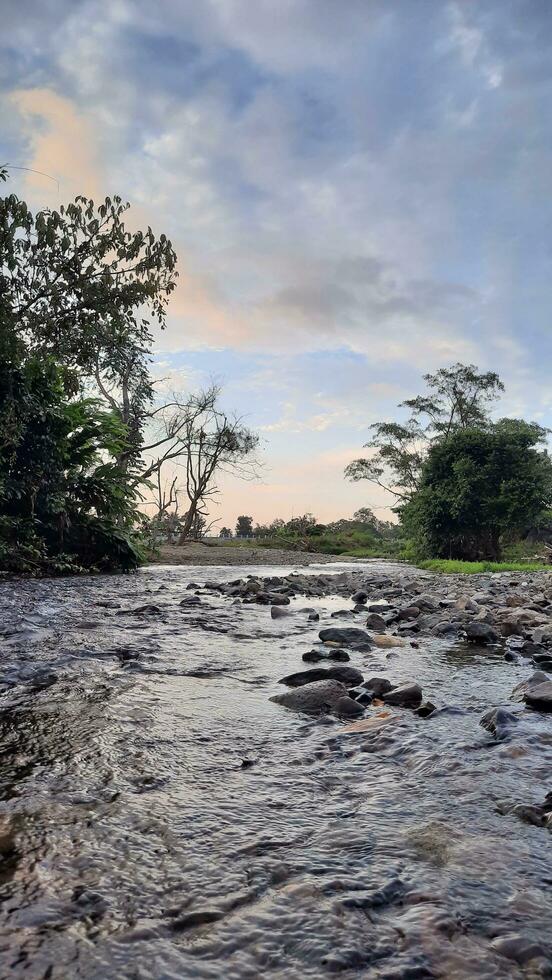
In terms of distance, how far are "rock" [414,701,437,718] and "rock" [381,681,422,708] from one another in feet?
0.47

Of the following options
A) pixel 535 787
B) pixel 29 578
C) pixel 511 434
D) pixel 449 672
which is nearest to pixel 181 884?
pixel 535 787

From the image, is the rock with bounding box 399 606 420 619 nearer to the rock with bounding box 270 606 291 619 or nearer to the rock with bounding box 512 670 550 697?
the rock with bounding box 270 606 291 619

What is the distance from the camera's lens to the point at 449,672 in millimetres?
4219

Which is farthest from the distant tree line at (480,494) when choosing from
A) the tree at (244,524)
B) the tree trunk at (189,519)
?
the tree at (244,524)

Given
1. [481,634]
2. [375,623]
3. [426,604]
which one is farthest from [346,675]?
[426,604]

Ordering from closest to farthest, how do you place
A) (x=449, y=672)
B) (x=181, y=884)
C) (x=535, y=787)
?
(x=181, y=884) < (x=535, y=787) < (x=449, y=672)

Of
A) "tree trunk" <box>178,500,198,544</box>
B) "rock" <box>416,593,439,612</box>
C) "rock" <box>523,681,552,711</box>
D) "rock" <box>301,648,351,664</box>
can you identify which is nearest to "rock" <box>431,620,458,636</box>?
"rock" <box>416,593,439,612</box>

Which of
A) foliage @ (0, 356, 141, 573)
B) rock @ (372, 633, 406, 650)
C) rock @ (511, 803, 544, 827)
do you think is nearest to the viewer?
rock @ (511, 803, 544, 827)

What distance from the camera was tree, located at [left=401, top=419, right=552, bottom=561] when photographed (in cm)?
2402

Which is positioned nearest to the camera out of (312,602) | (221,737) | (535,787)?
(535,787)

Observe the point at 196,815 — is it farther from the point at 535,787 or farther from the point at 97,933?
the point at 535,787

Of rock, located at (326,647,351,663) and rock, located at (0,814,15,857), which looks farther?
rock, located at (326,647,351,663)

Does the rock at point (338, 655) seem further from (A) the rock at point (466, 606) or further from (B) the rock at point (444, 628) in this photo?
(A) the rock at point (466, 606)

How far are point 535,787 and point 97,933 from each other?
163cm
